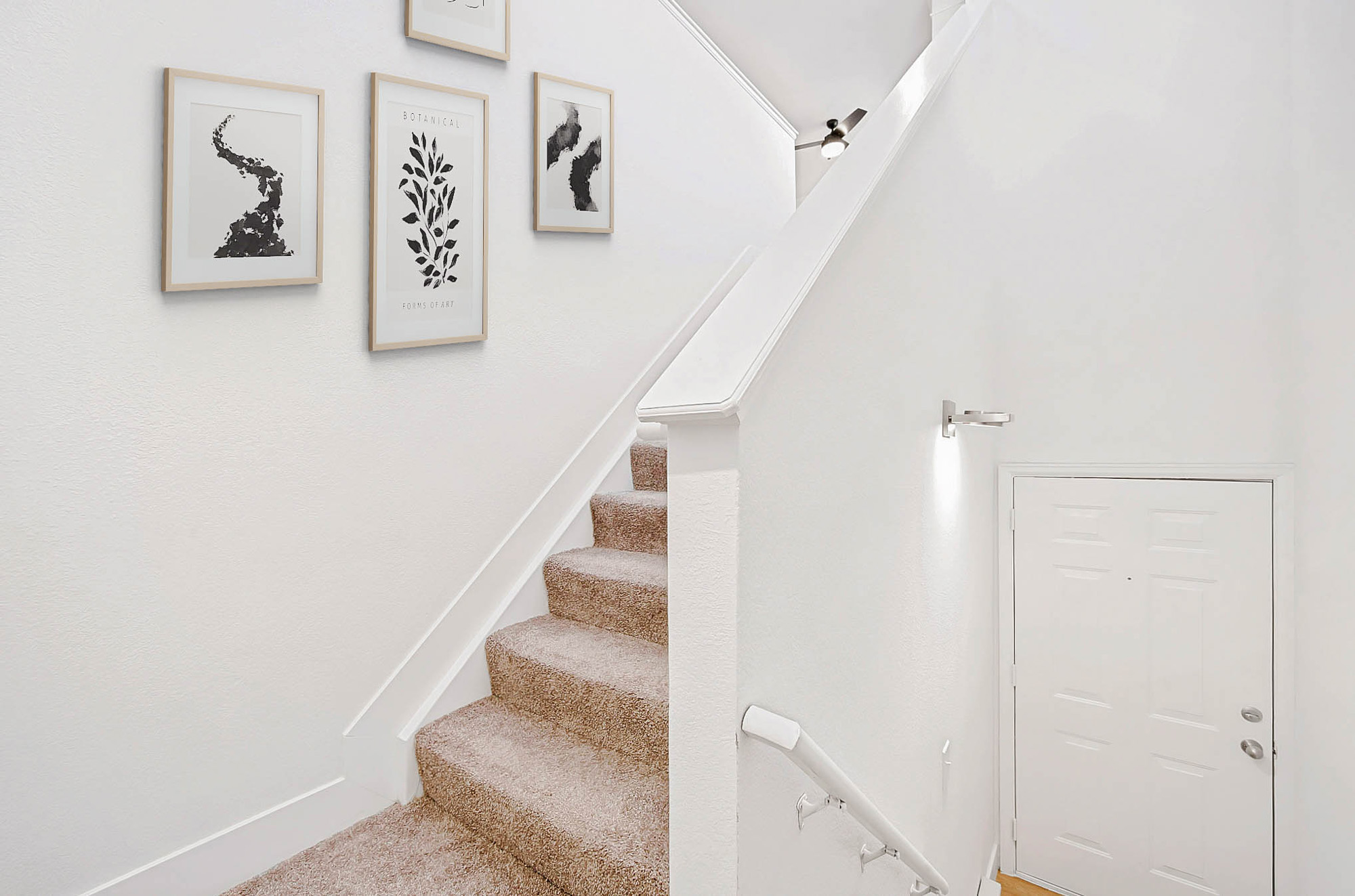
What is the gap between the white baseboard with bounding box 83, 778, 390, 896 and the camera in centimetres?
142

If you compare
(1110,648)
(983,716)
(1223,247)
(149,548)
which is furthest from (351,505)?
(1223,247)

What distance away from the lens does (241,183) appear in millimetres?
1540

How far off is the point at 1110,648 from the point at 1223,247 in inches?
60.6

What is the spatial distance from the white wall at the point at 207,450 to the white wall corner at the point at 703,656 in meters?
1.11

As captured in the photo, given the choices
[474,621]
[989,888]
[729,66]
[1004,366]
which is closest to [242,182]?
[474,621]

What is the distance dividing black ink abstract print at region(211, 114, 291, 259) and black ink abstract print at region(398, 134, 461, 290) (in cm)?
31

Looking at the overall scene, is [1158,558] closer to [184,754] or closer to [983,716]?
[983,716]

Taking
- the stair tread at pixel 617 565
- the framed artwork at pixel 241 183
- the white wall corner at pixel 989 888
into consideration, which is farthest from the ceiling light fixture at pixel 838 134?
the white wall corner at pixel 989 888

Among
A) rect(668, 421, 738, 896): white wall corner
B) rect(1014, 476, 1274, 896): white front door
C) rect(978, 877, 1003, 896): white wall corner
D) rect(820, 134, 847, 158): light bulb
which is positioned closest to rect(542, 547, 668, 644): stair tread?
rect(668, 421, 738, 896): white wall corner

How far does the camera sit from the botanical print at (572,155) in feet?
7.17

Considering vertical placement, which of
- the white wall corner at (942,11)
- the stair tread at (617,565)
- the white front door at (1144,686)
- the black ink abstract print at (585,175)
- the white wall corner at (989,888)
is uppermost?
the white wall corner at (942,11)

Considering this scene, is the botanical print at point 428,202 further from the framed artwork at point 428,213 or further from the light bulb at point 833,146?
the light bulb at point 833,146

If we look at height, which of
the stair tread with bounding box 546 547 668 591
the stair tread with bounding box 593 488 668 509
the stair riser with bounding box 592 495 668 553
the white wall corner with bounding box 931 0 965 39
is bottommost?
the stair tread with bounding box 546 547 668 591

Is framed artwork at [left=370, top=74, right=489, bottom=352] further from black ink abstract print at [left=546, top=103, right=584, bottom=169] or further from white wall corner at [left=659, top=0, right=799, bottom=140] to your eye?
white wall corner at [left=659, top=0, right=799, bottom=140]
